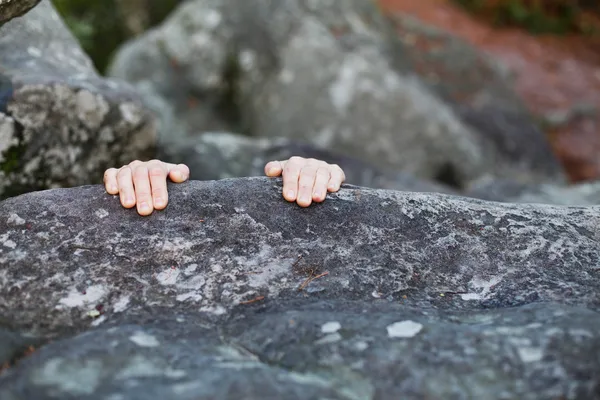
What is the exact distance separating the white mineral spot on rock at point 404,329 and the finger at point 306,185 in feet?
2.55

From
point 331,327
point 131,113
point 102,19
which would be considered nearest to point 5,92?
point 131,113

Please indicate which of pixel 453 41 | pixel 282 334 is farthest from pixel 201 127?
pixel 453 41

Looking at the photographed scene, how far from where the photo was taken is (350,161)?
5352mm

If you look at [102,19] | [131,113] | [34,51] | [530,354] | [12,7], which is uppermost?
[102,19]

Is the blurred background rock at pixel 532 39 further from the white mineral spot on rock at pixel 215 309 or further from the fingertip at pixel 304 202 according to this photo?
the white mineral spot on rock at pixel 215 309

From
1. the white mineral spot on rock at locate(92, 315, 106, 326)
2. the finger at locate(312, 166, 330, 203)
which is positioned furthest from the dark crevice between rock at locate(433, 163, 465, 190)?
the white mineral spot on rock at locate(92, 315, 106, 326)

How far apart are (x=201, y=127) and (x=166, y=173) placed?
12.8 feet

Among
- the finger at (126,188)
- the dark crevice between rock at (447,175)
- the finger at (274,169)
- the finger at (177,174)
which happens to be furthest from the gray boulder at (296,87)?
the finger at (126,188)

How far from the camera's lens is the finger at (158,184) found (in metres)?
2.48

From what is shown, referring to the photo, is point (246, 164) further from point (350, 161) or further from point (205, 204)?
point (205, 204)

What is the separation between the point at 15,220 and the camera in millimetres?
2336

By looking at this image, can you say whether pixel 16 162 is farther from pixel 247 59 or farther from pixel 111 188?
pixel 247 59

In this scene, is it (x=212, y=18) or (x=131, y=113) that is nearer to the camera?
(x=131, y=113)

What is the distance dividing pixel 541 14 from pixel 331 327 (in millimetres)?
14352
